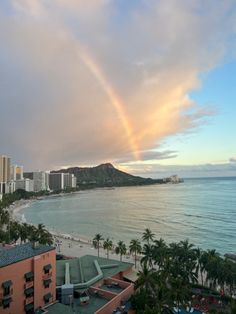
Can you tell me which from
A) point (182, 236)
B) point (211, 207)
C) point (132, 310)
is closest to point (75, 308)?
point (132, 310)

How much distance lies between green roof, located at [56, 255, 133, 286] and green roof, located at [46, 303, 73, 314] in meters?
4.41

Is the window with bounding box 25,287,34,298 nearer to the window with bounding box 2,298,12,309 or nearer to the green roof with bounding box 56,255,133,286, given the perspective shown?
the window with bounding box 2,298,12,309

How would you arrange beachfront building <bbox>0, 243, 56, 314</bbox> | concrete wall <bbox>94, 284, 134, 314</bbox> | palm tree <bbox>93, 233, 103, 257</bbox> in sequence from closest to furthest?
1. beachfront building <bbox>0, 243, 56, 314</bbox>
2. concrete wall <bbox>94, 284, 134, 314</bbox>
3. palm tree <bbox>93, 233, 103, 257</bbox>

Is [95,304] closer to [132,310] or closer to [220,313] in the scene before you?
[132,310]

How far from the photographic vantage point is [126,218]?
10331 centimetres

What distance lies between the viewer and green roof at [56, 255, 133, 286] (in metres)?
30.6

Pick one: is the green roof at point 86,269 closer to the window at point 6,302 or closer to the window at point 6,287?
the window at point 6,302

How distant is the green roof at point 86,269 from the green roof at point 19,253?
16.7 feet

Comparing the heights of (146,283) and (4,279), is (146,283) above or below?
below

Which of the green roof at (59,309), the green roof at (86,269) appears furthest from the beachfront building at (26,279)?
the green roof at (86,269)

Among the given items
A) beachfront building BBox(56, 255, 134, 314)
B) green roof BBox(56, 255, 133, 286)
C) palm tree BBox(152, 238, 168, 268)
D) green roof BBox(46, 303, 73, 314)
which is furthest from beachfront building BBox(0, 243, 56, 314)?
palm tree BBox(152, 238, 168, 268)

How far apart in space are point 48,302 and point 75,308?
2.68 meters

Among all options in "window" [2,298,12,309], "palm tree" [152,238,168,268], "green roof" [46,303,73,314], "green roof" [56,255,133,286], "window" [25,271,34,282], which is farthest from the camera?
"palm tree" [152,238,168,268]

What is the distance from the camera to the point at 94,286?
29.1m
